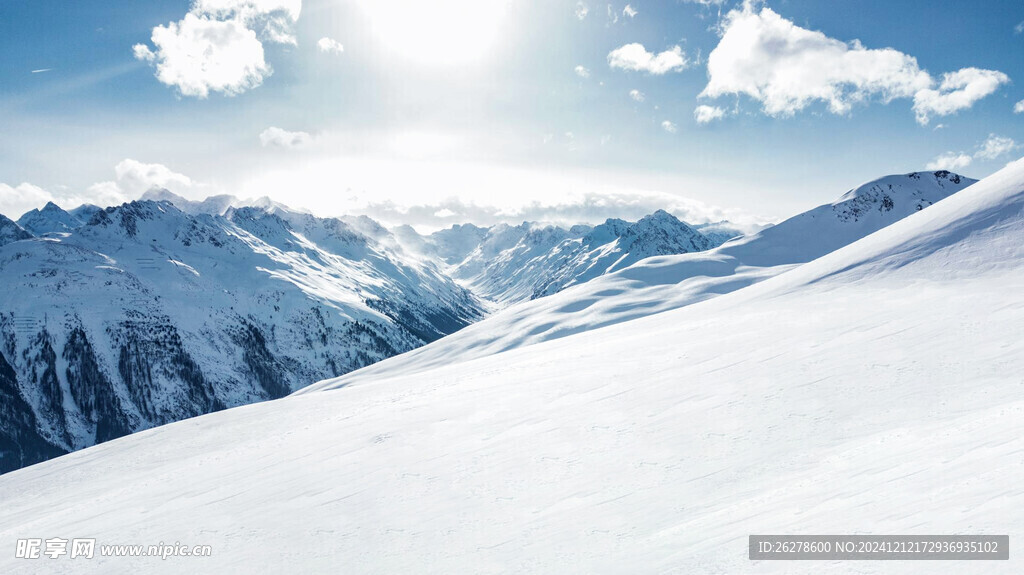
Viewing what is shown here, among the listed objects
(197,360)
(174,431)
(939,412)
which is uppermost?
(197,360)

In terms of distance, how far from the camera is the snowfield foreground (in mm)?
11039

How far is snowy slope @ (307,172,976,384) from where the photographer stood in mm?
81562

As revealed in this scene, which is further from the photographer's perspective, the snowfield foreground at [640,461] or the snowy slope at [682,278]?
the snowy slope at [682,278]

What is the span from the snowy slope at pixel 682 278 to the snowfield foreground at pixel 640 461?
4758 centimetres

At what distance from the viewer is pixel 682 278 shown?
339ft

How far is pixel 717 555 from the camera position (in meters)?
10.1

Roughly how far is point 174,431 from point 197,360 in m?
182

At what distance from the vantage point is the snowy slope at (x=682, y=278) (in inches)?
3211

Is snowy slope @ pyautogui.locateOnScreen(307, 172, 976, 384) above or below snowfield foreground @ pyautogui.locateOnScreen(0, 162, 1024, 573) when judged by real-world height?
above

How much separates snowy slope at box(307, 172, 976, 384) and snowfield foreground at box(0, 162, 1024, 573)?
156ft

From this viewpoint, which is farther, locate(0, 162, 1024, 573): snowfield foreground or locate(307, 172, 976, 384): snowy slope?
locate(307, 172, 976, 384): snowy slope

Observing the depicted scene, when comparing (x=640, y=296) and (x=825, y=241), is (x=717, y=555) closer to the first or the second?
(x=640, y=296)

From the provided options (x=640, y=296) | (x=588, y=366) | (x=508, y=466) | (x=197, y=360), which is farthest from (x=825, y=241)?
(x=197, y=360)

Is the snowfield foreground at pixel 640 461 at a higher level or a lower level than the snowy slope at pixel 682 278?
lower
